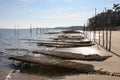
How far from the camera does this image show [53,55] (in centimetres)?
2920

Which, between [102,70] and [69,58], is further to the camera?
[69,58]

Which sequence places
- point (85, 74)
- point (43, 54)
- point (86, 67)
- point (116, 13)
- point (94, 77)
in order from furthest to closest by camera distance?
point (116, 13) < point (43, 54) < point (86, 67) < point (85, 74) < point (94, 77)

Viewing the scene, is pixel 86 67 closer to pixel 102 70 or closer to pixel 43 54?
pixel 102 70

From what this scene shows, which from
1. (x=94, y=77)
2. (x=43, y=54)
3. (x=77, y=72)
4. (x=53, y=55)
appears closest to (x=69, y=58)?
(x=53, y=55)

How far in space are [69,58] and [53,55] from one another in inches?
113

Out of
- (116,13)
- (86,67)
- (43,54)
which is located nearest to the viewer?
(86,67)

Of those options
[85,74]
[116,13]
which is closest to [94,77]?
[85,74]

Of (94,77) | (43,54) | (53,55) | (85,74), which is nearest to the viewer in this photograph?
(94,77)

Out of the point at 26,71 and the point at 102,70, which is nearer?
the point at 102,70

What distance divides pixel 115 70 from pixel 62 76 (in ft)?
14.2

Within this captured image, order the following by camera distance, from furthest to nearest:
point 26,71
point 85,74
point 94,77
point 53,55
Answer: point 53,55 → point 26,71 → point 85,74 → point 94,77

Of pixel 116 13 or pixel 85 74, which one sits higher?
pixel 116 13

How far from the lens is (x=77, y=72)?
64.6 ft

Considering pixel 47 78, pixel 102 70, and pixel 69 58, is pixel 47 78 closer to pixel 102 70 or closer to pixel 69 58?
pixel 102 70
